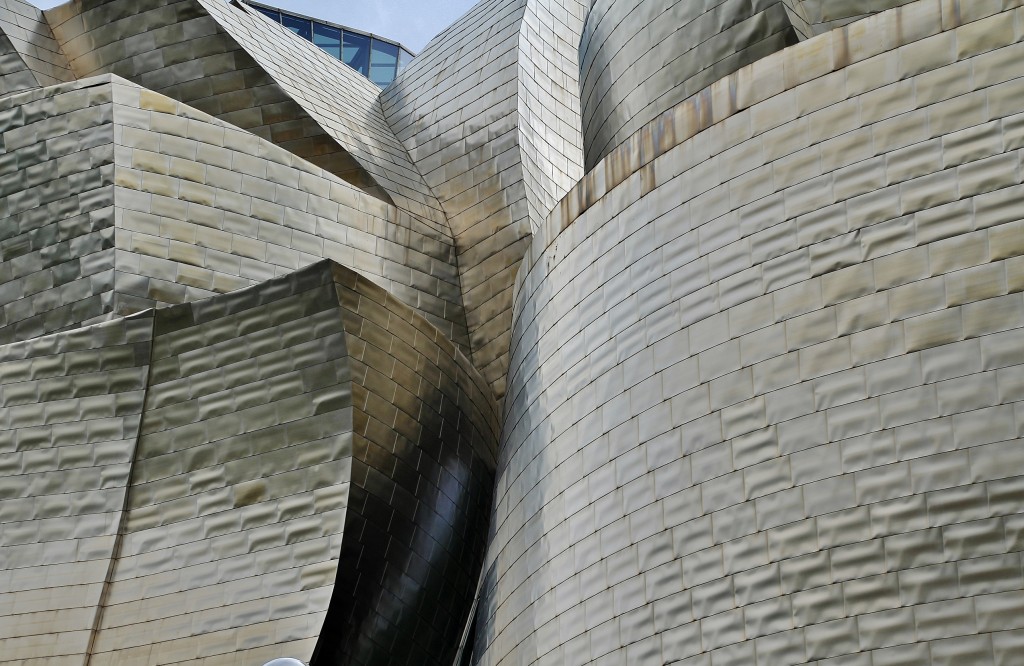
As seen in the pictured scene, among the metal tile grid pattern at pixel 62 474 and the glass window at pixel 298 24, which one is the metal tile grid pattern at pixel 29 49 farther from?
the glass window at pixel 298 24

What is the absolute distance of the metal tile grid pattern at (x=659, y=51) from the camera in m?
18.3

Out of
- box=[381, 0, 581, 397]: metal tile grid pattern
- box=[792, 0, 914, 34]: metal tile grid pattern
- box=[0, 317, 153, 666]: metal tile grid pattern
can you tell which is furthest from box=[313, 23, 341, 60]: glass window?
box=[792, 0, 914, 34]: metal tile grid pattern

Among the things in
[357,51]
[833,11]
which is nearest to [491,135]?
[833,11]

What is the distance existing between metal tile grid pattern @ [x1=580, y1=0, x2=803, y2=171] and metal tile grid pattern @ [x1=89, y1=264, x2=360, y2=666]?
177 inches

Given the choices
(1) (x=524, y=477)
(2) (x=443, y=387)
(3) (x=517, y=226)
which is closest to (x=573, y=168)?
(3) (x=517, y=226)

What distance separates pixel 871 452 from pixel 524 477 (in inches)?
210

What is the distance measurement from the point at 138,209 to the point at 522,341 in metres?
4.86

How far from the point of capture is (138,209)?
19.4 m

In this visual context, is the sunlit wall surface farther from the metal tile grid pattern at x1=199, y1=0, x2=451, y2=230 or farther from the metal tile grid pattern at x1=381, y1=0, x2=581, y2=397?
the metal tile grid pattern at x1=199, y1=0, x2=451, y2=230

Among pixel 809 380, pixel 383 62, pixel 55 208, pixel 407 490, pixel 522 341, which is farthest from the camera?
pixel 383 62

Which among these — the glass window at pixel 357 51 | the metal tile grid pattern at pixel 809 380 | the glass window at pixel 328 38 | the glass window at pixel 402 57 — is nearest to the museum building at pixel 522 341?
the metal tile grid pattern at pixel 809 380

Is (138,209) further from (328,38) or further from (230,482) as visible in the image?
(328,38)

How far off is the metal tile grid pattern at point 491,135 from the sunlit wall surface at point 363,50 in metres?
21.6

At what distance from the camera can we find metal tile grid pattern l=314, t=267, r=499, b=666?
17.6 meters
